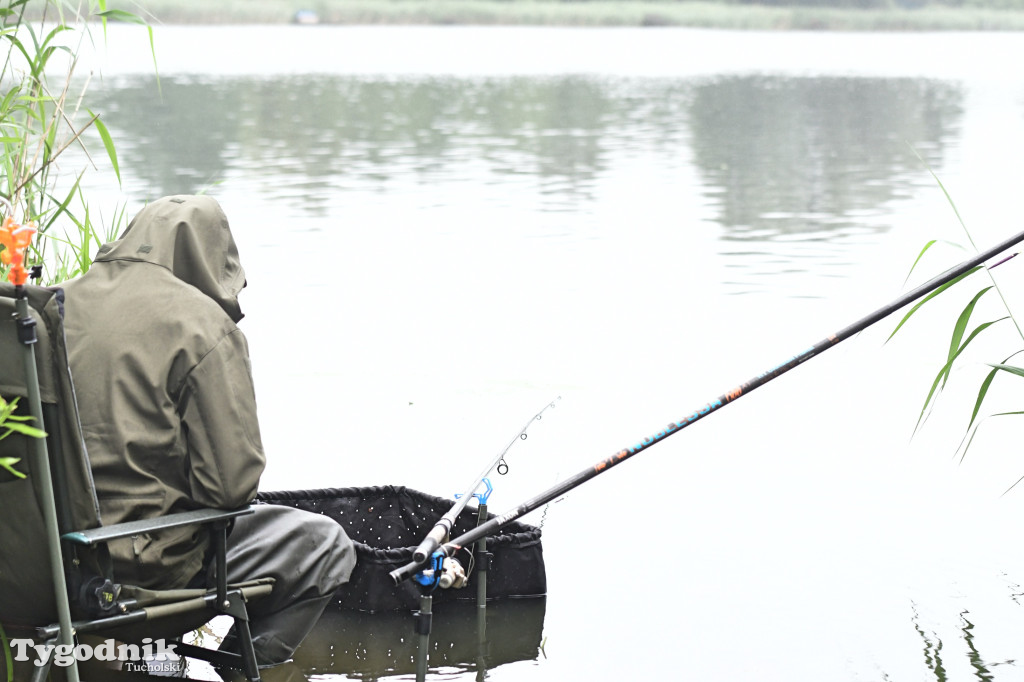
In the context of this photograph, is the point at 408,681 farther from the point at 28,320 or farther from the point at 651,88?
the point at 651,88

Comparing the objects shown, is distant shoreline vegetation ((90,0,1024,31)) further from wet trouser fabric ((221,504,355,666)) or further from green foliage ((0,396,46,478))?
green foliage ((0,396,46,478))

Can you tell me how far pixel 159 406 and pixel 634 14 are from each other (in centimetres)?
6291

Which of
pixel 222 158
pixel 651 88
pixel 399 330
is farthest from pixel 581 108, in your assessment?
pixel 399 330

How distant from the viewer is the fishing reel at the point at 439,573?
2410mm

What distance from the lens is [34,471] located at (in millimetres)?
2131

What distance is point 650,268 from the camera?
8.91m

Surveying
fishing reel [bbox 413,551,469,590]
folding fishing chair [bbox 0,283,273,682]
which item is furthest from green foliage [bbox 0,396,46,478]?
fishing reel [bbox 413,551,469,590]

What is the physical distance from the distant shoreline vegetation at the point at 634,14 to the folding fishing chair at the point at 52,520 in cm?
5879

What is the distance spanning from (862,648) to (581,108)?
22190mm

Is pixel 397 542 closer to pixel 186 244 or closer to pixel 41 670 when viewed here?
pixel 186 244

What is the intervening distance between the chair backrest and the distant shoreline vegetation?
58.8 meters

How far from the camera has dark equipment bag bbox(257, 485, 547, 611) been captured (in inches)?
126

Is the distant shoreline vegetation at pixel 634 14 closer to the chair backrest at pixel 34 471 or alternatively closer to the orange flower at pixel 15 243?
the chair backrest at pixel 34 471

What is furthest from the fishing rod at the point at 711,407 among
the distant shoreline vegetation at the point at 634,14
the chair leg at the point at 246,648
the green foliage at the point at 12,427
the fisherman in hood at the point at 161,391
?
the distant shoreline vegetation at the point at 634,14
